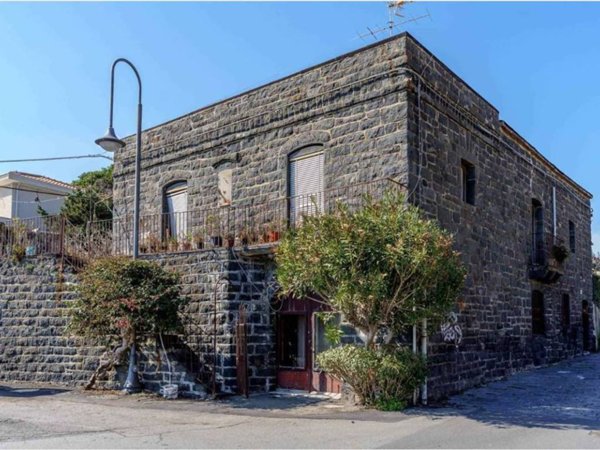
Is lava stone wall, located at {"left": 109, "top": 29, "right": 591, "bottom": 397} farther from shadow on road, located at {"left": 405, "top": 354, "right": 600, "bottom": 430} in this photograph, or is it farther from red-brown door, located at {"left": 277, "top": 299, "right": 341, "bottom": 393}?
shadow on road, located at {"left": 405, "top": 354, "right": 600, "bottom": 430}

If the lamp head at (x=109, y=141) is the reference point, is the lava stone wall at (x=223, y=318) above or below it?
below

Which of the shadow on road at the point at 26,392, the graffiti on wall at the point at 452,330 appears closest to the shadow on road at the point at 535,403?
the graffiti on wall at the point at 452,330

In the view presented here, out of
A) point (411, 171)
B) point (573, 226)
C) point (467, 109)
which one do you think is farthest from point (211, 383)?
point (573, 226)

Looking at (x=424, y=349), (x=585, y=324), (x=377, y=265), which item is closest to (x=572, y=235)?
(x=585, y=324)

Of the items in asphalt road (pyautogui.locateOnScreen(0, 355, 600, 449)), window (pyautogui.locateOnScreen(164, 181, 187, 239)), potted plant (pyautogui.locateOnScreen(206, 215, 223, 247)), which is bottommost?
asphalt road (pyautogui.locateOnScreen(0, 355, 600, 449))

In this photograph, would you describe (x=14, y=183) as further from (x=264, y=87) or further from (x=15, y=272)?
(x=264, y=87)

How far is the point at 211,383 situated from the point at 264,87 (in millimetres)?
6978

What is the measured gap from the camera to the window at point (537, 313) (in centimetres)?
1750

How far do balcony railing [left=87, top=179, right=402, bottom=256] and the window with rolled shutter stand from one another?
0.02m

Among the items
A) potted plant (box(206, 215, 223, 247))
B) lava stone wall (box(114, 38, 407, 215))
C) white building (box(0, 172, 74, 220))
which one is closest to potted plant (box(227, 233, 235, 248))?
potted plant (box(206, 215, 223, 247))

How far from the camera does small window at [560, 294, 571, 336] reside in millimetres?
19594

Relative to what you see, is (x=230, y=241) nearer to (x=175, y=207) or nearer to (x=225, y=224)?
(x=225, y=224)

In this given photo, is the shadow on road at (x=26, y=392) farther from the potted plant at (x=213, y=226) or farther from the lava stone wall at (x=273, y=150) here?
the potted plant at (x=213, y=226)

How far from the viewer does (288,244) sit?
34.6 ft
